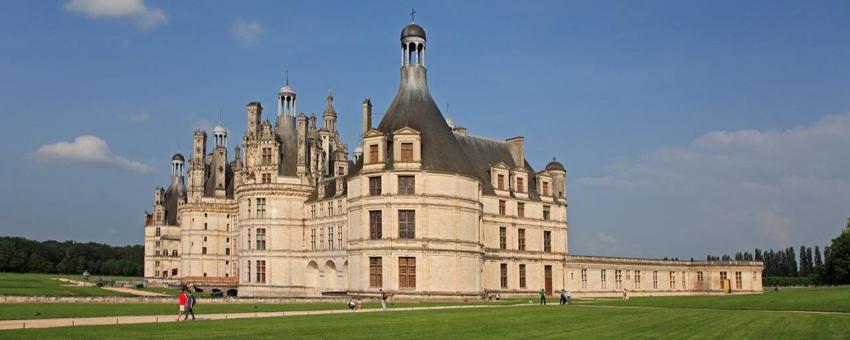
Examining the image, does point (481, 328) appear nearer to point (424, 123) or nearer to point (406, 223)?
point (406, 223)

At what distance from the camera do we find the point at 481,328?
1073 inches

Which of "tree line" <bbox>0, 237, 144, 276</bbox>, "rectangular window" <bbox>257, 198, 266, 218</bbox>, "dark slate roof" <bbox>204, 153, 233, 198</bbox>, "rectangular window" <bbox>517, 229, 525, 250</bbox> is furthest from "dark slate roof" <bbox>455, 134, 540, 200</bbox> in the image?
"tree line" <bbox>0, 237, 144, 276</bbox>

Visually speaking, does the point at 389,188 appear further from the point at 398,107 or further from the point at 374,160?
the point at 398,107

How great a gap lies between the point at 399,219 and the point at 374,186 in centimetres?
292

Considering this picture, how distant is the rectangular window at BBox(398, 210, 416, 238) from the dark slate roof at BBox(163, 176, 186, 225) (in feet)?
194

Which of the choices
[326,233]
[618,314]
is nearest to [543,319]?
[618,314]

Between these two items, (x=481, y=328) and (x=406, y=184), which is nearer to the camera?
(x=481, y=328)

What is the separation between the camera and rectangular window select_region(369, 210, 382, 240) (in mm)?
57487

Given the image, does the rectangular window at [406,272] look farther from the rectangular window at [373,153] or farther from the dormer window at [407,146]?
the rectangular window at [373,153]

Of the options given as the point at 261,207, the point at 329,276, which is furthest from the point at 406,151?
the point at 261,207

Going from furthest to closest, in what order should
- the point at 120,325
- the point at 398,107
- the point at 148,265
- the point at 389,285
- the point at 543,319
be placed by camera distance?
the point at 148,265
the point at 398,107
the point at 389,285
the point at 543,319
the point at 120,325

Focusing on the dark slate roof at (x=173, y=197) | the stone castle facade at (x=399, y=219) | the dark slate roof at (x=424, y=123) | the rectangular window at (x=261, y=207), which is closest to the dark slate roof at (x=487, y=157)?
the stone castle facade at (x=399, y=219)

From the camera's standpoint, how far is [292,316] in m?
33.6

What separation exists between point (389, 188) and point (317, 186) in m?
14.4
